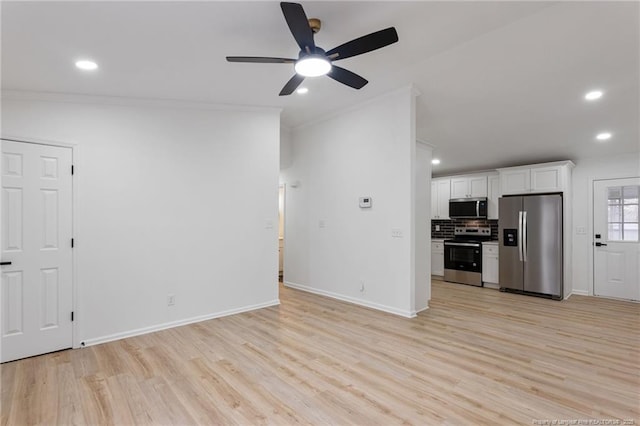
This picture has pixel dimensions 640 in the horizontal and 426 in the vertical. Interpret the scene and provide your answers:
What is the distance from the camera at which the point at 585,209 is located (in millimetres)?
5945

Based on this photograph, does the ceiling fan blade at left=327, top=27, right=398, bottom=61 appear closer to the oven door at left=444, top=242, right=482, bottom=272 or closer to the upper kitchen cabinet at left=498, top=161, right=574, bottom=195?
the upper kitchen cabinet at left=498, top=161, right=574, bottom=195

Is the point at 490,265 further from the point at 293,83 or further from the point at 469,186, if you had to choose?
the point at 293,83

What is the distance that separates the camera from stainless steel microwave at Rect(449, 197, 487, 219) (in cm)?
681

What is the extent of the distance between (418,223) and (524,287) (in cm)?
290

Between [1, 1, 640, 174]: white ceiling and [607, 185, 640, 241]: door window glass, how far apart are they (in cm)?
145

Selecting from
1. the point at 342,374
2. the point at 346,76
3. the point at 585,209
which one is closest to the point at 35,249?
the point at 342,374

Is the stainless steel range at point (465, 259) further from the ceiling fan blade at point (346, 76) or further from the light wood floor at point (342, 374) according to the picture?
the ceiling fan blade at point (346, 76)

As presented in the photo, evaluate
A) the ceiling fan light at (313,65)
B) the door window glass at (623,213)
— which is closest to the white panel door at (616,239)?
the door window glass at (623,213)

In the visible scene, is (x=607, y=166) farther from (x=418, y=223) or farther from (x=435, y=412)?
(x=435, y=412)

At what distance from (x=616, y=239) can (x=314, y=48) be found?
6.34 m

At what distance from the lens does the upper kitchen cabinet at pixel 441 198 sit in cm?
748

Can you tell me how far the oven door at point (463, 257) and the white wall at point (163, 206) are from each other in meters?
3.98

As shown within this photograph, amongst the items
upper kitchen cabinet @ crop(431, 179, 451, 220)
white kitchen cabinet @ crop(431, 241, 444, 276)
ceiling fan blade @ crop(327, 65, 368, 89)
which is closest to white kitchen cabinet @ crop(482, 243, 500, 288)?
white kitchen cabinet @ crop(431, 241, 444, 276)

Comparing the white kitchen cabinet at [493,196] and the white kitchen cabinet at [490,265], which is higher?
the white kitchen cabinet at [493,196]
